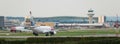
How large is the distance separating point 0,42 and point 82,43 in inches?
249

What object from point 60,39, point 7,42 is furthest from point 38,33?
point 7,42

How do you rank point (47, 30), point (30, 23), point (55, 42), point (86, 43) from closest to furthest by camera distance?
point (86, 43) < point (55, 42) < point (47, 30) < point (30, 23)

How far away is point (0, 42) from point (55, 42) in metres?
4.60

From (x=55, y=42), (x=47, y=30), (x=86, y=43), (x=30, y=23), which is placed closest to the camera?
(x=86, y=43)

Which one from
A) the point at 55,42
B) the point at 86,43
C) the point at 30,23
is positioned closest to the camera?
the point at 86,43

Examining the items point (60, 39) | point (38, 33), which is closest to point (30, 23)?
point (38, 33)

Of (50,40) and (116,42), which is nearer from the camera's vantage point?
(116,42)

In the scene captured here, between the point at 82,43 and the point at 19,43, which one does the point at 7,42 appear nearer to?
the point at 19,43

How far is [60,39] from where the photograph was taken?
28.6 metres

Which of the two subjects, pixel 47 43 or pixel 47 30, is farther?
pixel 47 30

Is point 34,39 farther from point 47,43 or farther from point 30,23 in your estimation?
point 30,23

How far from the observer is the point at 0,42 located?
999 inches

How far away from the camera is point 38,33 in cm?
4819

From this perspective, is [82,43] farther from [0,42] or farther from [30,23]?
[30,23]
